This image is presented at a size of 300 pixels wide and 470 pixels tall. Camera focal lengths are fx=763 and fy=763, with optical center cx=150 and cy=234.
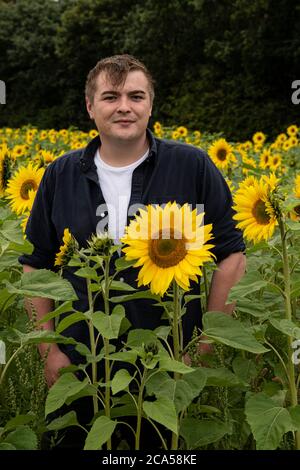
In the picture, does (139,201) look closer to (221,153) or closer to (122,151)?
(122,151)

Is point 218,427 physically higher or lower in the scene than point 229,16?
lower

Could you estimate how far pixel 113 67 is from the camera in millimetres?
2693

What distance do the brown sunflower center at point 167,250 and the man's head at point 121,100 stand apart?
2.91 feet

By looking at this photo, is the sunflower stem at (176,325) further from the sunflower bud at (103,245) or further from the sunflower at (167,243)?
the sunflower bud at (103,245)

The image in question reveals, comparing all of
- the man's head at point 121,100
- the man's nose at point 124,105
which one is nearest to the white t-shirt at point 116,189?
the man's head at point 121,100

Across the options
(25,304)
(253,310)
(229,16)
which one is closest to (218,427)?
(253,310)

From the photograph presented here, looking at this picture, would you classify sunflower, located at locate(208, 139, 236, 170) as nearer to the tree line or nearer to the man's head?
the man's head

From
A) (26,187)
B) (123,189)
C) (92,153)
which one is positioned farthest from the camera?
(26,187)

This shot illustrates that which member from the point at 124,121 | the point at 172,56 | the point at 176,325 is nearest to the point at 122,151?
the point at 124,121

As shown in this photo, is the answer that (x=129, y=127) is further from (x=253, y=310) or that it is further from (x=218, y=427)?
(x=218, y=427)

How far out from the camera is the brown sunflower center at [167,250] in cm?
188

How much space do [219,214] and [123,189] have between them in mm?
358

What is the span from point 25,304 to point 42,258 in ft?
0.91

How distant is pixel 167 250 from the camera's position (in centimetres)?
189
